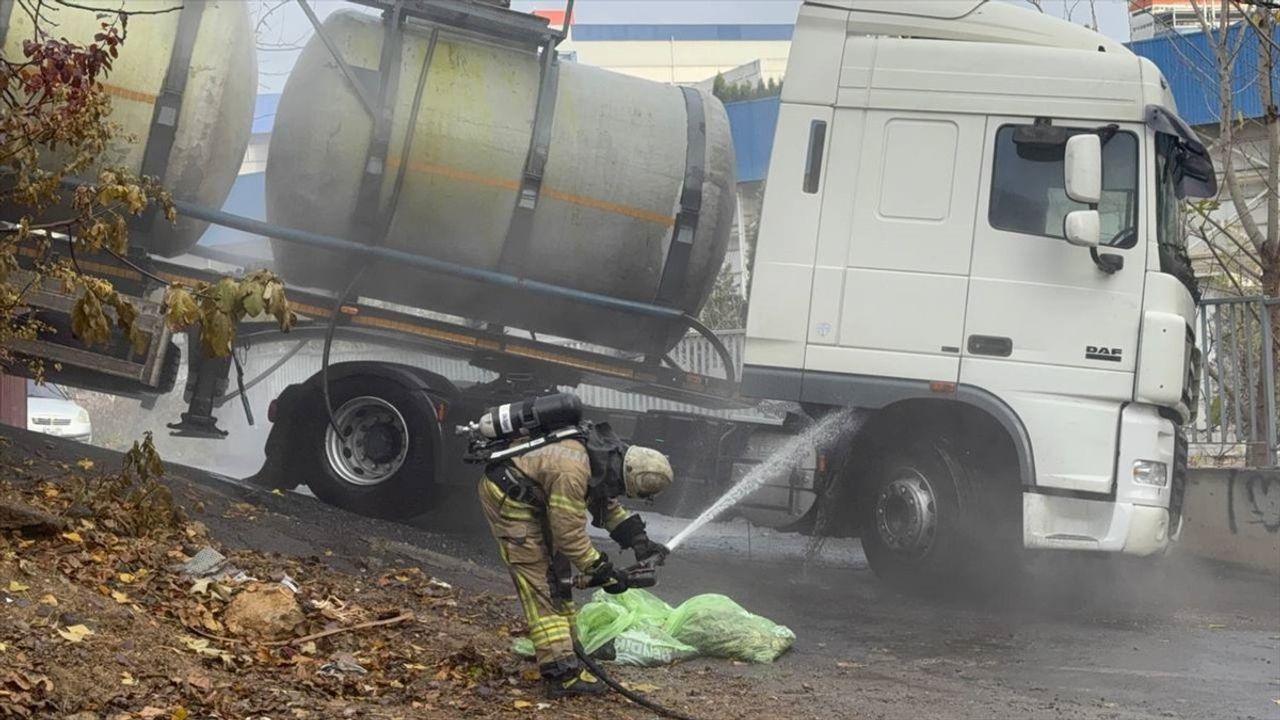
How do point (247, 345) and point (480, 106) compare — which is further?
point (247, 345)

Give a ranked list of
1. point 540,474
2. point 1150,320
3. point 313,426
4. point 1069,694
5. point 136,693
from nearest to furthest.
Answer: point 136,693, point 540,474, point 1069,694, point 1150,320, point 313,426

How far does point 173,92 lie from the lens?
8203 millimetres

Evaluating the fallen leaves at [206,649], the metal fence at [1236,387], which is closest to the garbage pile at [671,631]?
the fallen leaves at [206,649]

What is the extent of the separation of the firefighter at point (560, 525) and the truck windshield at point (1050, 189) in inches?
146

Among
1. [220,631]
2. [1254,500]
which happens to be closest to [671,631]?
[220,631]

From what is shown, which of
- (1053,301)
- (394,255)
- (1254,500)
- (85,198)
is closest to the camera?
(85,198)

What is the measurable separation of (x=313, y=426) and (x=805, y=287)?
125 inches

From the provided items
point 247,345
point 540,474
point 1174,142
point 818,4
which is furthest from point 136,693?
point 1174,142

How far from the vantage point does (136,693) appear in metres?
4.88

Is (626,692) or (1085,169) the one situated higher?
(1085,169)

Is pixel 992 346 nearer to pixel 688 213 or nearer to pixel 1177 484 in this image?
pixel 1177 484

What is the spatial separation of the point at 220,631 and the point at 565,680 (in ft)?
4.66

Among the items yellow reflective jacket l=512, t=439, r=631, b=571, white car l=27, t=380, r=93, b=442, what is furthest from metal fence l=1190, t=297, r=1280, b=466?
white car l=27, t=380, r=93, b=442

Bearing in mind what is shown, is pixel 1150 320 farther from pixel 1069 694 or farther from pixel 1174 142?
pixel 1069 694
